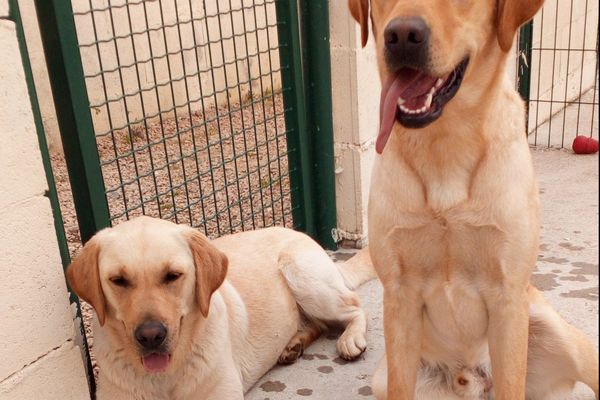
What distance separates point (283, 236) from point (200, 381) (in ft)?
3.35

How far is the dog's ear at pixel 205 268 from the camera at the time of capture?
96.3 inches

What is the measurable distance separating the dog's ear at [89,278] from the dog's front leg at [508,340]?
1.30 meters

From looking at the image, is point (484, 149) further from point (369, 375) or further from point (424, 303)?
point (369, 375)

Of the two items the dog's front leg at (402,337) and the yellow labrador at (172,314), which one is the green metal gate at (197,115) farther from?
the dog's front leg at (402,337)

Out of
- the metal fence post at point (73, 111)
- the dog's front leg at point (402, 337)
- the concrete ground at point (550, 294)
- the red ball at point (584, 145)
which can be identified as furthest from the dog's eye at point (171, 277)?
the red ball at point (584, 145)

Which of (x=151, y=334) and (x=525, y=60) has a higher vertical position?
(x=525, y=60)

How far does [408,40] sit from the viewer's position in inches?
73.1

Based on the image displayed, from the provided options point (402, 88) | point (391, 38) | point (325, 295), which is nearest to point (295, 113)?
point (325, 295)

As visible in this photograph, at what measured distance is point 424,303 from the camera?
Answer: 2.35 m

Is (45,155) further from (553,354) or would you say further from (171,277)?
(553,354)

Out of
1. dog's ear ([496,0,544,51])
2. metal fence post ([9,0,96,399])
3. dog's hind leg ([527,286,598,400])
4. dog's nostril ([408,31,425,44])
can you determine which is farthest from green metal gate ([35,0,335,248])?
dog's hind leg ([527,286,598,400])

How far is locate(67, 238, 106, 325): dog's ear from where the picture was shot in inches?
92.6

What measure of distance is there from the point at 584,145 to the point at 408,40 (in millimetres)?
4177

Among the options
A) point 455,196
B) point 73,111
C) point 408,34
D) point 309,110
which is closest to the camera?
point 408,34
